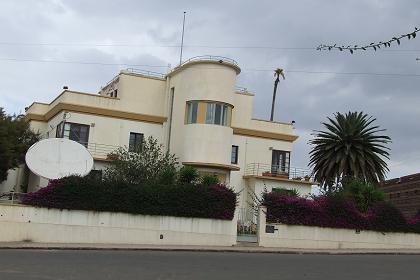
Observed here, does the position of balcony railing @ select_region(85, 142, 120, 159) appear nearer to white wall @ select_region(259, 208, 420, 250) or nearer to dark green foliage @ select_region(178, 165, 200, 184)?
dark green foliage @ select_region(178, 165, 200, 184)

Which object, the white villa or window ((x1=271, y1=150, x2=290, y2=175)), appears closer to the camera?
the white villa

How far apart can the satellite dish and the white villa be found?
30.7ft

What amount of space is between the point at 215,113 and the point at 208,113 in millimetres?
515

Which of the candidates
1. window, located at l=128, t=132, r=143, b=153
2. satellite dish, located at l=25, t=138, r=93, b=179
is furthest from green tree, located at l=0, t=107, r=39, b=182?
satellite dish, located at l=25, t=138, r=93, b=179

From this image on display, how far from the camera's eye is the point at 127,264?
57.0ft

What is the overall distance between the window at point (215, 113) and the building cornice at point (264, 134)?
3540mm

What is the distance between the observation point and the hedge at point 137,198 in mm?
26875

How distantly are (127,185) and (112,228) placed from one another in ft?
7.64

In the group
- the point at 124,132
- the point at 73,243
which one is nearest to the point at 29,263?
the point at 73,243

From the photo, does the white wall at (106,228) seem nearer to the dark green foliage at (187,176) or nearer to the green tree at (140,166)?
the green tree at (140,166)

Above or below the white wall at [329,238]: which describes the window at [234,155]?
above

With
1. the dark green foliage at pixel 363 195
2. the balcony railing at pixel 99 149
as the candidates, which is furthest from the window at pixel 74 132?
the dark green foliage at pixel 363 195

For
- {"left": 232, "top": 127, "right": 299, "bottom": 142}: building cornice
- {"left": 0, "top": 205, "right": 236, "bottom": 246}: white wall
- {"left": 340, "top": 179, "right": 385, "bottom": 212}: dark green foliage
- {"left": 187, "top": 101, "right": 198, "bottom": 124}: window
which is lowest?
{"left": 0, "top": 205, "right": 236, "bottom": 246}: white wall

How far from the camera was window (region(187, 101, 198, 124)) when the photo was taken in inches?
1634
